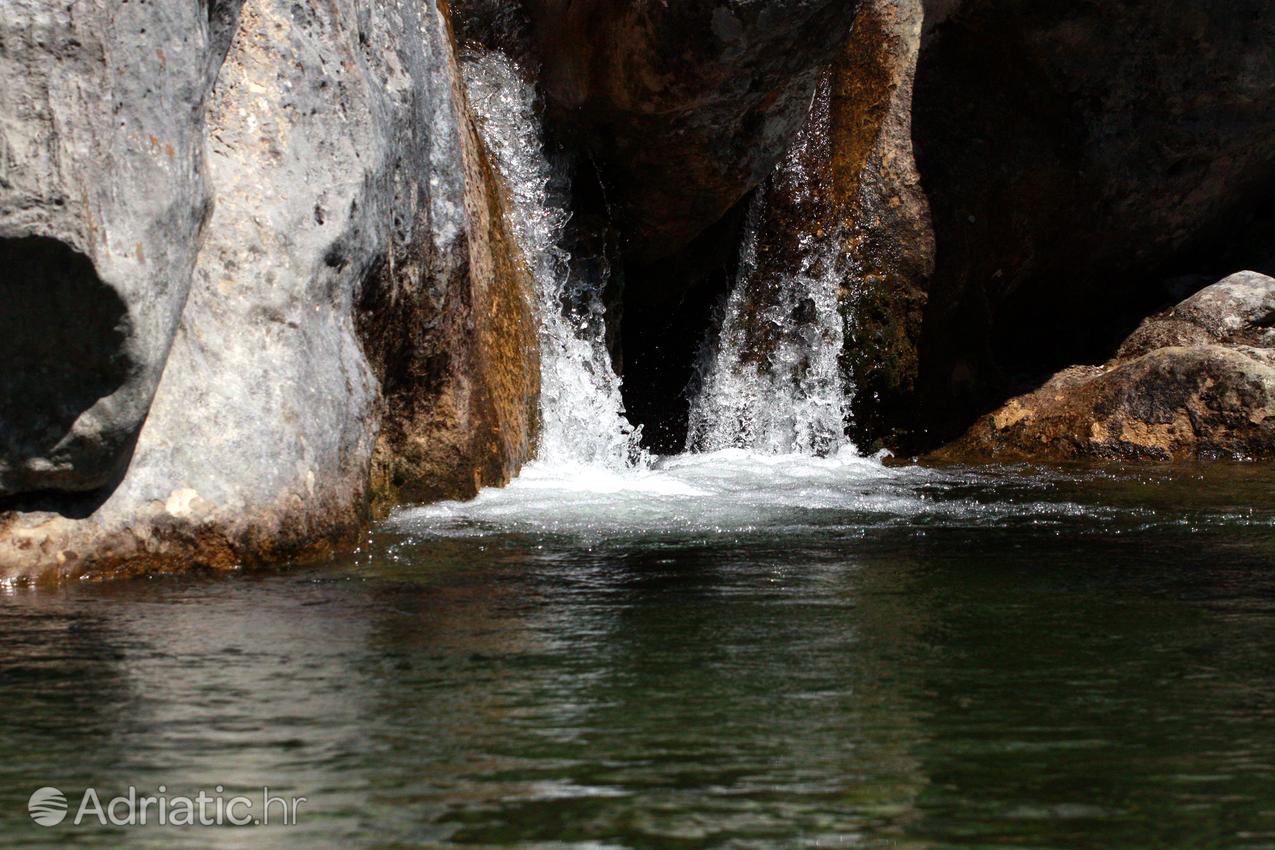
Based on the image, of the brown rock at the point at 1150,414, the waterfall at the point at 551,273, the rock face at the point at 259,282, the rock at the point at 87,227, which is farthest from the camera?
the brown rock at the point at 1150,414

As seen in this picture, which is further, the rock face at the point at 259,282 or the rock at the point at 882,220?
the rock at the point at 882,220

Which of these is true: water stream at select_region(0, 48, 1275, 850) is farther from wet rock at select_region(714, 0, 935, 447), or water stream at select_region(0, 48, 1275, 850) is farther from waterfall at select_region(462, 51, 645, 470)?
wet rock at select_region(714, 0, 935, 447)

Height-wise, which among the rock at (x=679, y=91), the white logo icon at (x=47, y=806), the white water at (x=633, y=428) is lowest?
the white logo icon at (x=47, y=806)

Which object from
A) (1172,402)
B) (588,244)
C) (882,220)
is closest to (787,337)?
(882,220)

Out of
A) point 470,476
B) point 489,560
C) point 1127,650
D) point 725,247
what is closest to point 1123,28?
point 725,247

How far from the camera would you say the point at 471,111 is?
8.20 meters

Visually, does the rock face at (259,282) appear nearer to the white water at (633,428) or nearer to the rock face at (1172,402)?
the white water at (633,428)

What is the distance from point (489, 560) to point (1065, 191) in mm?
7582

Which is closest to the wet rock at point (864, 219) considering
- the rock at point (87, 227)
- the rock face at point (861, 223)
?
the rock face at point (861, 223)

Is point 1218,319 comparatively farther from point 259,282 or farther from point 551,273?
point 259,282

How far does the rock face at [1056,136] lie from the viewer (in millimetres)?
10732

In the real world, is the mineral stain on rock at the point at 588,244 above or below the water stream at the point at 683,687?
above

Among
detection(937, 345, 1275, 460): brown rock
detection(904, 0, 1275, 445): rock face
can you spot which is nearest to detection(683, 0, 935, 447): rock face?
detection(904, 0, 1275, 445): rock face

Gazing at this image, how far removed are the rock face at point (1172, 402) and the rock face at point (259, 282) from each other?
4.68m
